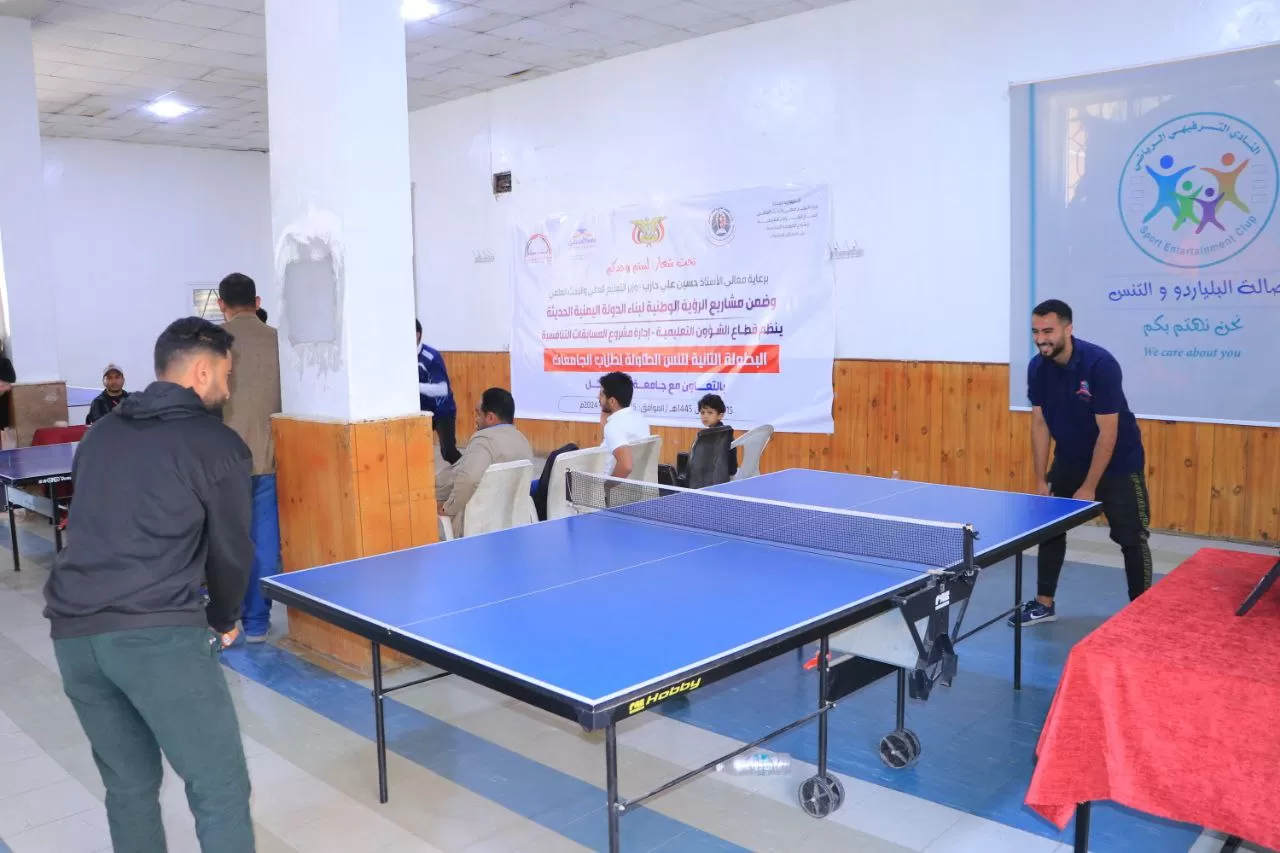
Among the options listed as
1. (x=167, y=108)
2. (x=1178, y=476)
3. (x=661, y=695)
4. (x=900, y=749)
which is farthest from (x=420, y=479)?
(x=167, y=108)

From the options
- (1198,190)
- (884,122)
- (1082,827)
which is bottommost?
(1082,827)

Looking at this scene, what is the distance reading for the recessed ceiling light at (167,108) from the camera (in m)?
10.3

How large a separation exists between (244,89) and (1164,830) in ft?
32.0

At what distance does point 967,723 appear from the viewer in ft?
12.4

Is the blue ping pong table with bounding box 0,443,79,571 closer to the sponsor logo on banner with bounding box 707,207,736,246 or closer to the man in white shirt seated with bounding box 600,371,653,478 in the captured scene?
the man in white shirt seated with bounding box 600,371,653,478

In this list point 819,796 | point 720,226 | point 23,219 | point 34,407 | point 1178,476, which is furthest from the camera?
point 720,226

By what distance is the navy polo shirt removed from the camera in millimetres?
4387

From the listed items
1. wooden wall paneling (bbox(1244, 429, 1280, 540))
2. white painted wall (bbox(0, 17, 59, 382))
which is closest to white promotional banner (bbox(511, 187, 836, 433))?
wooden wall paneling (bbox(1244, 429, 1280, 540))

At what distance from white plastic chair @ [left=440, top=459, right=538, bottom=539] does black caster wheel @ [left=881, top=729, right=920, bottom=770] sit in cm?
183

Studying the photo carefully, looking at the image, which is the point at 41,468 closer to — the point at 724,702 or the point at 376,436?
the point at 376,436

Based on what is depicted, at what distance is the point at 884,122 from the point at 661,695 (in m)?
6.22

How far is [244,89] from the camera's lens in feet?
32.0

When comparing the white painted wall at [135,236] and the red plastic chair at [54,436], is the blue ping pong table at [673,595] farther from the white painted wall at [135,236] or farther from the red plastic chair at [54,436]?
the white painted wall at [135,236]

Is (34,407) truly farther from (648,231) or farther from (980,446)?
(980,446)
